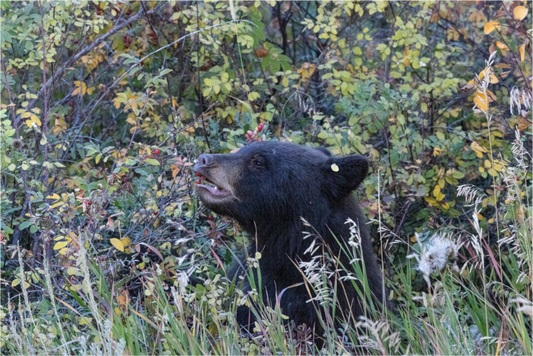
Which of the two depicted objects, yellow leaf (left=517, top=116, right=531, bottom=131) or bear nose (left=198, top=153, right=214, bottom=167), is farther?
yellow leaf (left=517, top=116, right=531, bottom=131)

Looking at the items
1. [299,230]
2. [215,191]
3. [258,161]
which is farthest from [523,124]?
[215,191]

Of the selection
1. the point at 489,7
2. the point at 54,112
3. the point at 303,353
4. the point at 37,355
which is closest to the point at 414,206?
the point at 489,7

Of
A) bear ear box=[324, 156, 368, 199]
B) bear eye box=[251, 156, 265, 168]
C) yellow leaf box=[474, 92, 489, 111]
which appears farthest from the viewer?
bear eye box=[251, 156, 265, 168]

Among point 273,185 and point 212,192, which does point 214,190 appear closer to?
point 212,192

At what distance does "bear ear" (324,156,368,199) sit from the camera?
3656mm

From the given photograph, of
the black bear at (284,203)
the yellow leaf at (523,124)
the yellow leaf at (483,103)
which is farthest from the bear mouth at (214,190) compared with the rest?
the yellow leaf at (523,124)

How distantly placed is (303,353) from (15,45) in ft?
12.5

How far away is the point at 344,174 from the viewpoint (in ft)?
12.2

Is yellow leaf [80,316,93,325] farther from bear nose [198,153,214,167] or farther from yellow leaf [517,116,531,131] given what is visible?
yellow leaf [517,116,531,131]

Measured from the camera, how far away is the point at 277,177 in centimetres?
387

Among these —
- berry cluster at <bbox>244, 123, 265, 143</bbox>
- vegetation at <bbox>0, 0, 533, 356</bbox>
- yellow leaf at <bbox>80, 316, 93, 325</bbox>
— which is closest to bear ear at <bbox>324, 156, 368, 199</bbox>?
vegetation at <bbox>0, 0, 533, 356</bbox>

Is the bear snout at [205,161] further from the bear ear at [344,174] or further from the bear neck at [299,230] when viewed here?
the bear ear at [344,174]

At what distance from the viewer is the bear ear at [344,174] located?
3.66m

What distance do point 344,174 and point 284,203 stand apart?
1.38 feet
